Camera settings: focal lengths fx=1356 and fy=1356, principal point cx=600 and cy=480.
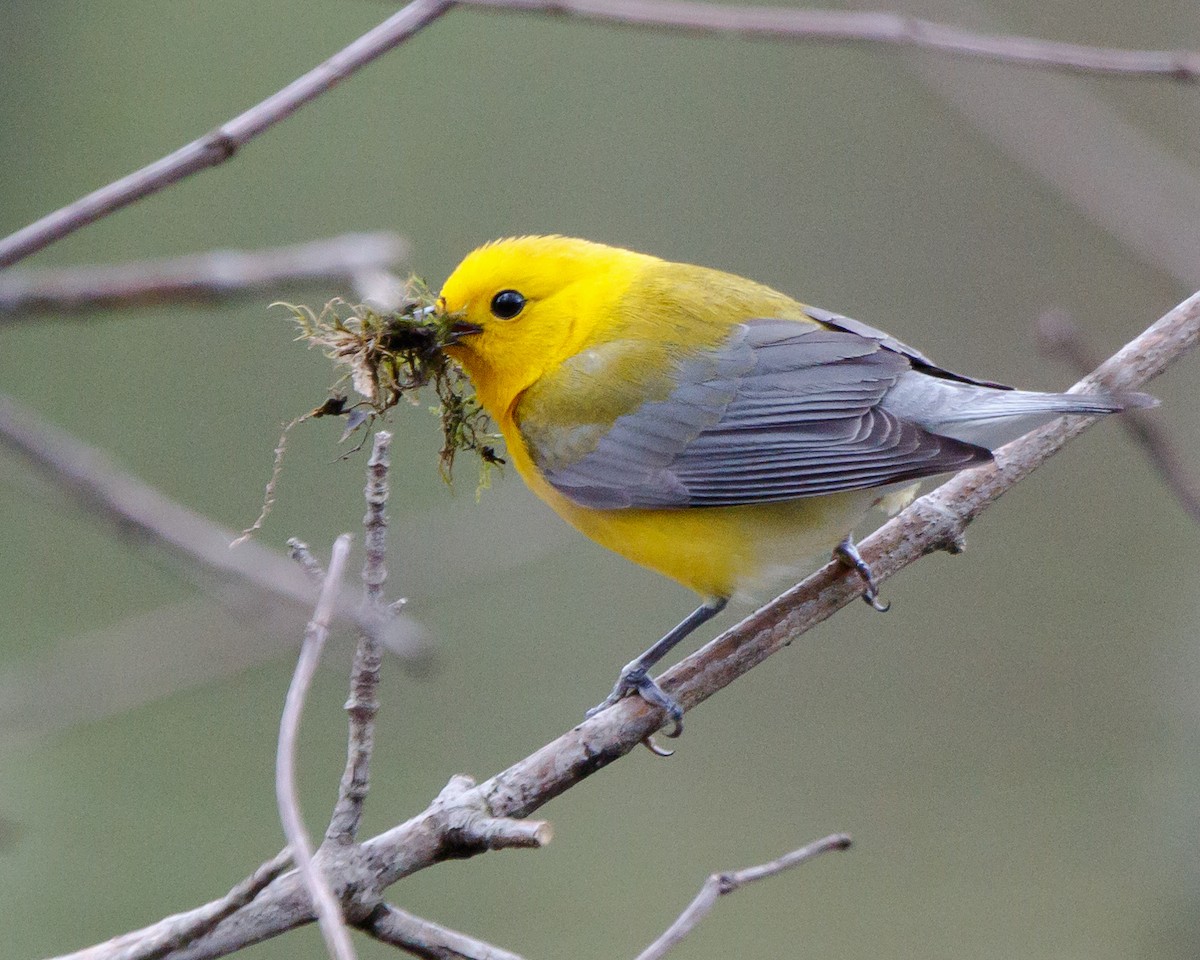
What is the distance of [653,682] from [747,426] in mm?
1002

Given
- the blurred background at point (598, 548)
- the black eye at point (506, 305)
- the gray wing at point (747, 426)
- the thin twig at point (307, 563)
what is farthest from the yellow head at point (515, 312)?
the blurred background at point (598, 548)

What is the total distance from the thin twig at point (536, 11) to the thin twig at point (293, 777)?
0.67 meters

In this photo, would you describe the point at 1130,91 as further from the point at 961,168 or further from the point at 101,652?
the point at 101,652

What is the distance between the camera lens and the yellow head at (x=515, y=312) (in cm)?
425

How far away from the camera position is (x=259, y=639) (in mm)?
3482

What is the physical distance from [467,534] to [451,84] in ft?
17.3

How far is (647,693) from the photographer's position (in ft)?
11.0

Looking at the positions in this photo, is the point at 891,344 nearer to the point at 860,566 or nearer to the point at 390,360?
the point at 860,566

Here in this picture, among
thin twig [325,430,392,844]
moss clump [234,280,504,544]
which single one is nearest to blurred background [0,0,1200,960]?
moss clump [234,280,504,544]

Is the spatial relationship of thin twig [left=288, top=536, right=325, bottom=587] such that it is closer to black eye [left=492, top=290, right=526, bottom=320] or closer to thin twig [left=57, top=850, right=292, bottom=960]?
thin twig [left=57, top=850, right=292, bottom=960]

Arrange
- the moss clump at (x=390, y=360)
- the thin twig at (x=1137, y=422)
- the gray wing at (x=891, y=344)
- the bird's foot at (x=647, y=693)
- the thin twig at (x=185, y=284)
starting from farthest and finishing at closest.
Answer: the gray wing at (x=891, y=344) → the moss clump at (x=390, y=360) → the bird's foot at (x=647, y=693) → the thin twig at (x=1137, y=422) → the thin twig at (x=185, y=284)

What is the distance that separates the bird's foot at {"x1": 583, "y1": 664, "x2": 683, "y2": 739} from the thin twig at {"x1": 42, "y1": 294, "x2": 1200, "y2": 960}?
1.1 inches

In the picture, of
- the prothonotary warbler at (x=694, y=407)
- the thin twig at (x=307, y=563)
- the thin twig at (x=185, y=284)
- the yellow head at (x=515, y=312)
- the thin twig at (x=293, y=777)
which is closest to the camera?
the thin twig at (x=293, y=777)

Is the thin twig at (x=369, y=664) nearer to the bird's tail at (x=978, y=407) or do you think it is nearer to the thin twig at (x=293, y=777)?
the thin twig at (x=293, y=777)
